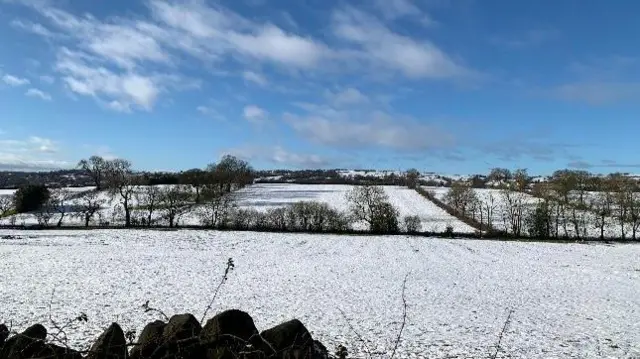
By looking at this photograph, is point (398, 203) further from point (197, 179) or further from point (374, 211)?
point (197, 179)

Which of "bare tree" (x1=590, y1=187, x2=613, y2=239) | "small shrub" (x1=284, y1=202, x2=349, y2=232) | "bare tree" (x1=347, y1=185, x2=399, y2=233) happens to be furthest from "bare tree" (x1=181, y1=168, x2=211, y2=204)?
"bare tree" (x1=590, y1=187, x2=613, y2=239)

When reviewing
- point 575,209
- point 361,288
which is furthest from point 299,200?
point 361,288

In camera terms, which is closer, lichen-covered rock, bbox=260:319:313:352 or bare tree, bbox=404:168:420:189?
lichen-covered rock, bbox=260:319:313:352

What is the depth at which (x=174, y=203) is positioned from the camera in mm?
78438

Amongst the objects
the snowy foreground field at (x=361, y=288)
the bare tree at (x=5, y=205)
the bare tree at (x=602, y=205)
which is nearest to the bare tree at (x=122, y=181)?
the bare tree at (x=5, y=205)

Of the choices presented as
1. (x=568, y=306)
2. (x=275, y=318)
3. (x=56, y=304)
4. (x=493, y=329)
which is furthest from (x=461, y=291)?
(x=56, y=304)

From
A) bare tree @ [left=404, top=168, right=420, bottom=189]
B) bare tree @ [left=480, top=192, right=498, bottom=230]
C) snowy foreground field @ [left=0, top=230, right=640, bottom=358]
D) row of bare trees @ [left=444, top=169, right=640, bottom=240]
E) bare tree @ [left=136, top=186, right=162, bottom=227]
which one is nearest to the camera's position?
snowy foreground field @ [left=0, top=230, right=640, bottom=358]

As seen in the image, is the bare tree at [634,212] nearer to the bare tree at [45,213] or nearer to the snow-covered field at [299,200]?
the snow-covered field at [299,200]

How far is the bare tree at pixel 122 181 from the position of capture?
81500mm

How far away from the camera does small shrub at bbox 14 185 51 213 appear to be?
87.8m

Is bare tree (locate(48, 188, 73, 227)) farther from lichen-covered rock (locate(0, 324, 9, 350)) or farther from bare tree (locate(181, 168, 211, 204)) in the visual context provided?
lichen-covered rock (locate(0, 324, 9, 350))

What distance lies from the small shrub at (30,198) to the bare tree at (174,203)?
22.4m

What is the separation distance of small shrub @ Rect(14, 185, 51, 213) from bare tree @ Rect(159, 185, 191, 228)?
22.4 m

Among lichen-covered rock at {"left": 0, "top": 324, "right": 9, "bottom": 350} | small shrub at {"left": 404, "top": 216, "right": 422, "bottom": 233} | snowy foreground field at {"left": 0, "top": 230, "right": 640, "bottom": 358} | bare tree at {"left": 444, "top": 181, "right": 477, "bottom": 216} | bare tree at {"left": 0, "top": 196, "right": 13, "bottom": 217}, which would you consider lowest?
snowy foreground field at {"left": 0, "top": 230, "right": 640, "bottom": 358}
